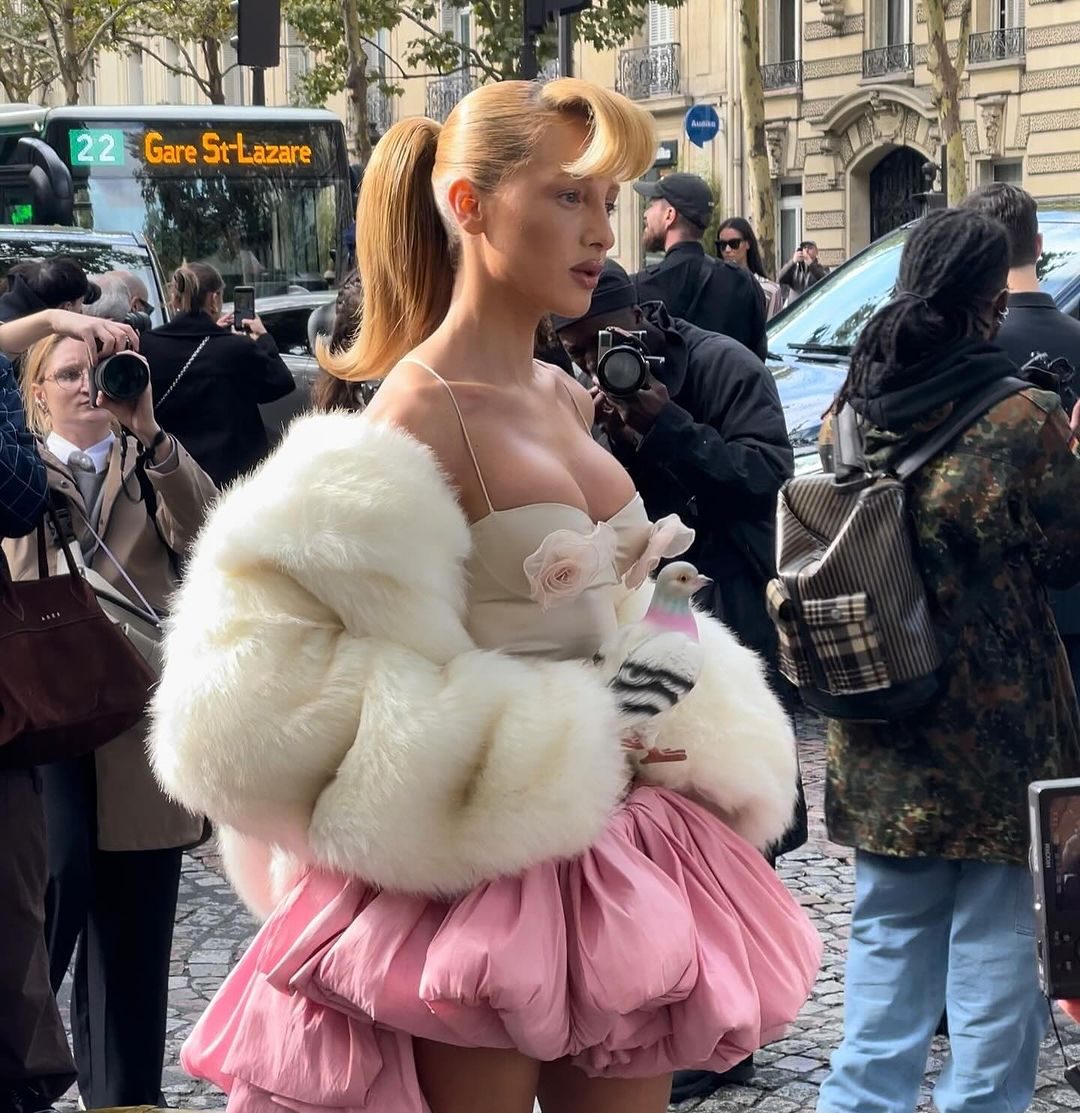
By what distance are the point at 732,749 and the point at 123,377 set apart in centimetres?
204

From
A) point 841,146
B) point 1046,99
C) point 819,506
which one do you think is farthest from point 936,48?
point 819,506

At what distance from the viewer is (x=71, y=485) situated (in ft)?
12.8

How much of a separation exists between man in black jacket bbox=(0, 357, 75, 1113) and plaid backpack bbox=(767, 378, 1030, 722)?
1.52 m

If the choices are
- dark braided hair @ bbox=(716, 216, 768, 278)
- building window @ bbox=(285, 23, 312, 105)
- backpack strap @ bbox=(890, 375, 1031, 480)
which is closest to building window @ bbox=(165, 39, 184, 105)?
building window @ bbox=(285, 23, 312, 105)

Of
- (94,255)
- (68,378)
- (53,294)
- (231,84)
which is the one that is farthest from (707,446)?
(231,84)

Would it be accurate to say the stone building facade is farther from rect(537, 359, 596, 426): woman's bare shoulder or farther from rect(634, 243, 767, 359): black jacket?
rect(537, 359, 596, 426): woman's bare shoulder

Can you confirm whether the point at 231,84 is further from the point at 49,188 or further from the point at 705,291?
the point at 705,291

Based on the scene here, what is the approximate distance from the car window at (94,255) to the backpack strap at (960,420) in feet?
23.0

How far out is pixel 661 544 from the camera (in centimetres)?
266

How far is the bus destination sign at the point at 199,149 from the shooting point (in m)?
16.7

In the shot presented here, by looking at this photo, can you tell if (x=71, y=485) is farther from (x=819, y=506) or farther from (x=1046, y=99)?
(x=1046, y=99)

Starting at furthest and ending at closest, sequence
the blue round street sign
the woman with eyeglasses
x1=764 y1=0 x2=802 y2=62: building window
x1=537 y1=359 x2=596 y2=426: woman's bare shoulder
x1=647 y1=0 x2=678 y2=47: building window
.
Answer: x1=647 y1=0 x2=678 y2=47: building window, x1=764 y1=0 x2=802 y2=62: building window, the blue round street sign, the woman with eyeglasses, x1=537 y1=359 x2=596 y2=426: woman's bare shoulder

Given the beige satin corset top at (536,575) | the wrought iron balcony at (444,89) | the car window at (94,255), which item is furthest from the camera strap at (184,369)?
the wrought iron balcony at (444,89)

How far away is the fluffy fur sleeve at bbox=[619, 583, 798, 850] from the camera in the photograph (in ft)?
8.58
